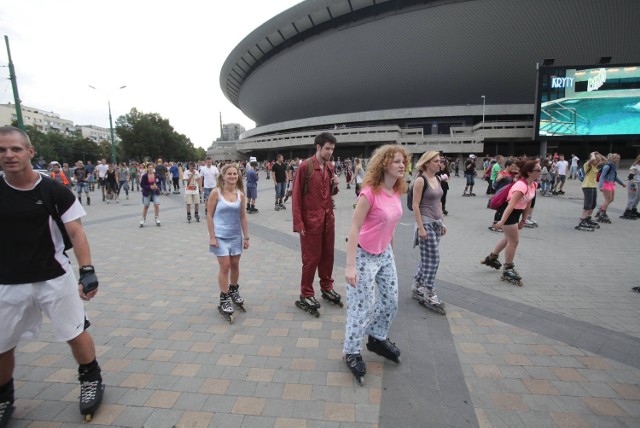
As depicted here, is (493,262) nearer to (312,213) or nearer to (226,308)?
(312,213)

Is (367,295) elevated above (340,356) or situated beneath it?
elevated above

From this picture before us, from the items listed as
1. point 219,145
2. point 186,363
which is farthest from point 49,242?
point 219,145

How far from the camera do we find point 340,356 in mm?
3119

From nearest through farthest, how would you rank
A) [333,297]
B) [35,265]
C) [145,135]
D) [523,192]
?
[35,265] → [333,297] → [523,192] → [145,135]

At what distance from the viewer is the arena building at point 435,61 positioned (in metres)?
42.9

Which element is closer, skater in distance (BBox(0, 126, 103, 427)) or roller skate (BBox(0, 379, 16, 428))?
skater in distance (BBox(0, 126, 103, 427))

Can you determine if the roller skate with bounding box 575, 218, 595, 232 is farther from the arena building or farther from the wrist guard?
the arena building

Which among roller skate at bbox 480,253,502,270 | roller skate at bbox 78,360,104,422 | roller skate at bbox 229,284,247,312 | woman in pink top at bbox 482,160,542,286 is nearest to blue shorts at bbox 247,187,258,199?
roller skate at bbox 229,284,247,312

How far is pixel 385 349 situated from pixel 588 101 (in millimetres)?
36334

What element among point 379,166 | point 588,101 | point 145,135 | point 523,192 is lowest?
point 523,192

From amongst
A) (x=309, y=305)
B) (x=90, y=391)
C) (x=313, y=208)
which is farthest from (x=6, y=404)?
(x=313, y=208)

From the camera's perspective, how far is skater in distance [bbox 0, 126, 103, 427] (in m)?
2.15

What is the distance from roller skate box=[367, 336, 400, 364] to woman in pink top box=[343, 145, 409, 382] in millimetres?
263

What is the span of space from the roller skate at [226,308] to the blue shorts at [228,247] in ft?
1.80
